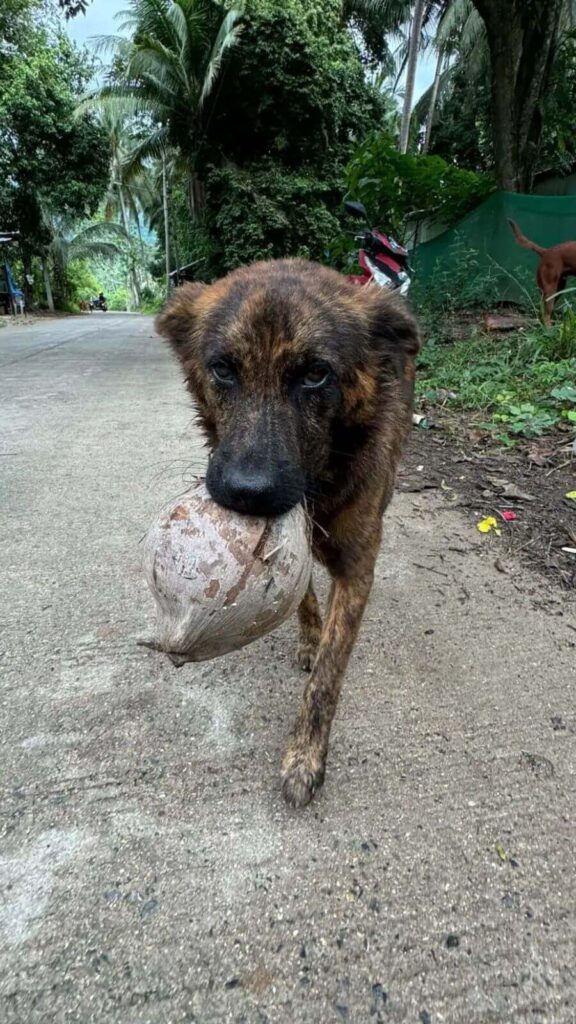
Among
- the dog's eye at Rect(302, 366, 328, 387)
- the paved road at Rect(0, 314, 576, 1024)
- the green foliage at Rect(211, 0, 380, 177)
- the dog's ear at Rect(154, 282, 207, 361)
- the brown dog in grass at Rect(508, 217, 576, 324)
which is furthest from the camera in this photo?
the green foliage at Rect(211, 0, 380, 177)

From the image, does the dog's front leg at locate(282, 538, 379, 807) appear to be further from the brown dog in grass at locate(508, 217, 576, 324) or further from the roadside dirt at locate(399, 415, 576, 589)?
the brown dog in grass at locate(508, 217, 576, 324)

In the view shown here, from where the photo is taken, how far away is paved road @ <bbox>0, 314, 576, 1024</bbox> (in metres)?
1.18

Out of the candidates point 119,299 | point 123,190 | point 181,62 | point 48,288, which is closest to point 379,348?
point 181,62

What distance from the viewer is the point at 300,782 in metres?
1.59

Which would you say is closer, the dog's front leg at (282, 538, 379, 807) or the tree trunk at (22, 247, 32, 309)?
the dog's front leg at (282, 538, 379, 807)

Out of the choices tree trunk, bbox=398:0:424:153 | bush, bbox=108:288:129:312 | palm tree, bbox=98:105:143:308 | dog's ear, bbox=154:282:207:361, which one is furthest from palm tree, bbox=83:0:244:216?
bush, bbox=108:288:129:312

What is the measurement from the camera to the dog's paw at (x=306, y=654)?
2195 millimetres

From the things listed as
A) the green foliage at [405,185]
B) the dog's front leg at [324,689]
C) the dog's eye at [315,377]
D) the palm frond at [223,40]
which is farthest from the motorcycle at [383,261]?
the palm frond at [223,40]

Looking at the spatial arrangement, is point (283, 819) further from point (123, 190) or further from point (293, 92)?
point (123, 190)

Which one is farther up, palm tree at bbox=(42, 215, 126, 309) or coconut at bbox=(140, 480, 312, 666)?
palm tree at bbox=(42, 215, 126, 309)

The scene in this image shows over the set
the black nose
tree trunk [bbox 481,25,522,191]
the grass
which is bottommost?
the grass

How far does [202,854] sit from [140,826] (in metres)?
0.19

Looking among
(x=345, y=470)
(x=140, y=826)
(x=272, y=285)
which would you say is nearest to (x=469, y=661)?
(x=345, y=470)

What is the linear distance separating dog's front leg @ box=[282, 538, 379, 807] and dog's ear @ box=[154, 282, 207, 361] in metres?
1.11
